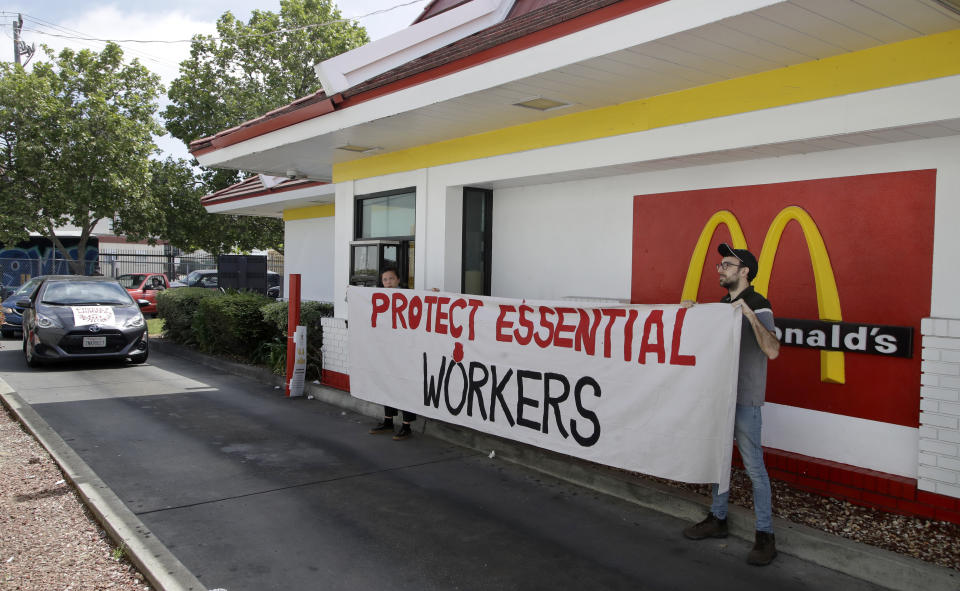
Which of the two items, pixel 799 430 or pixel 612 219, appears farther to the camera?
pixel 612 219

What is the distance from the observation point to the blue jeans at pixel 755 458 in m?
4.42

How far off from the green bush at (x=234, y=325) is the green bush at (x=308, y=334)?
1.58 feet

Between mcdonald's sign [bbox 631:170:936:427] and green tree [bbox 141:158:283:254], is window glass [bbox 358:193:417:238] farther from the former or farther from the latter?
green tree [bbox 141:158:283:254]

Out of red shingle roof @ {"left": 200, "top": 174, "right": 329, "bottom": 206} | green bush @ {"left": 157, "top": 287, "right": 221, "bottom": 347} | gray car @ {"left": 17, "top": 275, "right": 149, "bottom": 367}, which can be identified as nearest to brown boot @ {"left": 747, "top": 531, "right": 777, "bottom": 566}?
red shingle roof @ {"left": 200, "top": 174, "right": 329, "bottom": 206}

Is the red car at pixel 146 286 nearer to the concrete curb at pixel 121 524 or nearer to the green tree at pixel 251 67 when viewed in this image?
the green tree at pixel 251 67

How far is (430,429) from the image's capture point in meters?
7.79

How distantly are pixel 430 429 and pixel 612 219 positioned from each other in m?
3.15

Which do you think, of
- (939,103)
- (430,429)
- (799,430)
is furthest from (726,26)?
(430,429)

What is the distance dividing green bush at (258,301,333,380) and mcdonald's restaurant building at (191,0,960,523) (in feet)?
9.14

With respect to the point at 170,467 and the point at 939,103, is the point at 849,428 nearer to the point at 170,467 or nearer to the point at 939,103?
the point at 939,103

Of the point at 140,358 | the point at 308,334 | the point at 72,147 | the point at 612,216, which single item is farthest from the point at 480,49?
the point at 72,147

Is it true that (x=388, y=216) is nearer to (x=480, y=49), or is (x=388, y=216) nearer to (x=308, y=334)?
(x=308, y=334)

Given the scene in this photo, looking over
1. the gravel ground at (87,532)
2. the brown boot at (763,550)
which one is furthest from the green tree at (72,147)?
the brown boot at (763,550)

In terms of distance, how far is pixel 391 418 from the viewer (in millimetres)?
7883
